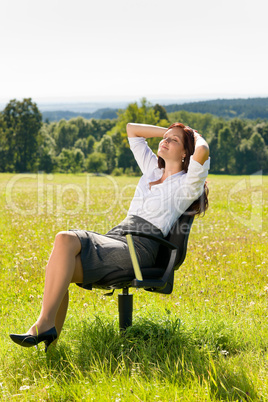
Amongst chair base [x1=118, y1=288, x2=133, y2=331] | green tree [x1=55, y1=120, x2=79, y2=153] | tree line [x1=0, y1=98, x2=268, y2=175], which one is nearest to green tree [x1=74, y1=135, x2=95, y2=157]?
tree line [x1=0, y1=98, x2=268, y2=175]

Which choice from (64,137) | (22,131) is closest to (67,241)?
(22,131)

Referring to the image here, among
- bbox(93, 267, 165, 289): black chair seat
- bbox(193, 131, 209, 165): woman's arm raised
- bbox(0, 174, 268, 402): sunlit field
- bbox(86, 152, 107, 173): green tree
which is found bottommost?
bbox(86, 152, 107, 173): green tree

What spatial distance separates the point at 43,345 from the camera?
157 inches

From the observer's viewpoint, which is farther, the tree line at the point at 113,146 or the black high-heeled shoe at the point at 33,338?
the tree line at the point at 113,146

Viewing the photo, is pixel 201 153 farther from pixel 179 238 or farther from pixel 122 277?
pixel 122 277

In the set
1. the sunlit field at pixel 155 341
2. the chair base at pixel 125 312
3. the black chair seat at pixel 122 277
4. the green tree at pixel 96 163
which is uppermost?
the black chair seat at pixel 122 277

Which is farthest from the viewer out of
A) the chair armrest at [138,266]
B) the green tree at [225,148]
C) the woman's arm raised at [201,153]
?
the green tree at [225,148]

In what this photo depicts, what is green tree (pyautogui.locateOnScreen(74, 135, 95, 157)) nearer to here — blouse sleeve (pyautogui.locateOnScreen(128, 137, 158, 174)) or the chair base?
blouse sleeve (pyautogui.locateOnScreen(128, 137, 158, 174))

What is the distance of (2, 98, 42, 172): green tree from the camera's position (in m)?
69.3

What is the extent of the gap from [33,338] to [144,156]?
2249 millimetres

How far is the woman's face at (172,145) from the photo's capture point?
462cm

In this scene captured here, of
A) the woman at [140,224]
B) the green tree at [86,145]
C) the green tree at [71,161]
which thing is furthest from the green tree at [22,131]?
the woman at [140,224]

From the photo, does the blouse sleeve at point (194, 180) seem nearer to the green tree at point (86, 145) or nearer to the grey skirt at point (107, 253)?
the grey skirt at point (107, 253)

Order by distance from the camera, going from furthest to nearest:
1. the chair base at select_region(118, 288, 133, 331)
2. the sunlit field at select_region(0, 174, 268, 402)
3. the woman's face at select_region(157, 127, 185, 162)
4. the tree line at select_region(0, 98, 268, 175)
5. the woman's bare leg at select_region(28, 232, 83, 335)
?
the tree line at select_region(0, 98, 268, 175), the woman's face at select_region(157, 127, 185, 162), the chair base at select_region(118, 288, 133, 331), the woman's bare leg at select_region(28, 232, 83, 335), the sunlit field at select_region(0, 174, 268, 402)
